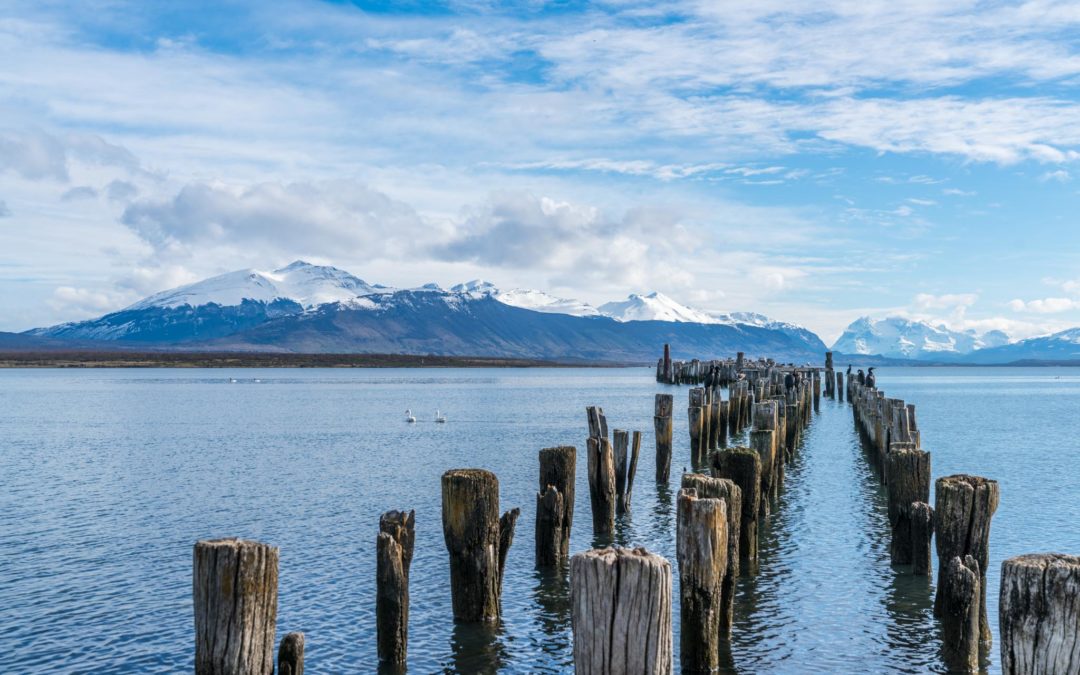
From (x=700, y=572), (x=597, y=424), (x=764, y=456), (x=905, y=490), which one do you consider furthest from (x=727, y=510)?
(x=597, y=424)

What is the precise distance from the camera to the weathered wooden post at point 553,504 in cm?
1562

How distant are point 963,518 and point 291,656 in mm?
7439

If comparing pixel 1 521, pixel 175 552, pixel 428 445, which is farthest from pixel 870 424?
pixel 1 521

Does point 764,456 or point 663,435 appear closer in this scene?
point 764,456

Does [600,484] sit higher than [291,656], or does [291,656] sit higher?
[600,484]

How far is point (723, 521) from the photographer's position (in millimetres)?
10000

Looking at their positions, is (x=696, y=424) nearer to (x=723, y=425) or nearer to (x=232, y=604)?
(x=723, y=425)

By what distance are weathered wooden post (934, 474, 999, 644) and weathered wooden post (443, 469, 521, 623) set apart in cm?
516

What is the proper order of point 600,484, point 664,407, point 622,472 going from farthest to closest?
point 664,407
point 622,472
point 600,484

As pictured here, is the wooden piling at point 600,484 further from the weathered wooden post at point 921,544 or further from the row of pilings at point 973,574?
the weathered wooden post at point 921,544

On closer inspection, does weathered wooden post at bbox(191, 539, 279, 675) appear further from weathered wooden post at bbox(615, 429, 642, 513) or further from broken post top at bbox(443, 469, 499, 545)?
weathered wooden post at bbox(615, 429, 642, 513)

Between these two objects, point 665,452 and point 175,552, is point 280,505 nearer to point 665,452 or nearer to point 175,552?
point 175,552

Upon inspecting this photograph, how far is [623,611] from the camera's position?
6.49 m

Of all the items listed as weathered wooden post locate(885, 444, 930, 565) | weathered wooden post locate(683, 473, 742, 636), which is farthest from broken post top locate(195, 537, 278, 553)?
weathered wooden post locate(885, 444, 930, 565)
